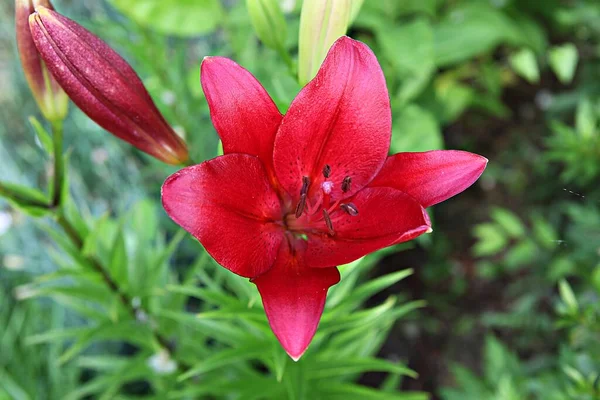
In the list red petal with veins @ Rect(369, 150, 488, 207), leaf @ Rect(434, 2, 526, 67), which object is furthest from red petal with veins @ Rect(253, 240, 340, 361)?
leaf @ Rect(434, 2, 526, 67)

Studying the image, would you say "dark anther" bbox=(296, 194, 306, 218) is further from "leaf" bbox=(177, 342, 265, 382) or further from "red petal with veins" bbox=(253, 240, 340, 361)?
"leaf" bbox=(177, 342, 265, 382)

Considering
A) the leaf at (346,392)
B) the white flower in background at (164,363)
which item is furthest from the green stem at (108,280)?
the leaf at (346,392)

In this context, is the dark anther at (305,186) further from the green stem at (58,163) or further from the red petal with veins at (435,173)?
the green stem at (58,163)

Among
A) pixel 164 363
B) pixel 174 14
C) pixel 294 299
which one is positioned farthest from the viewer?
pixel 174 14

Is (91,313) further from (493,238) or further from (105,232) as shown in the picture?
(493,238)

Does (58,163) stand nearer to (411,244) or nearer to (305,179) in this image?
(305,179)

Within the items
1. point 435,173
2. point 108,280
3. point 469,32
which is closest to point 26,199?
point 108,280
